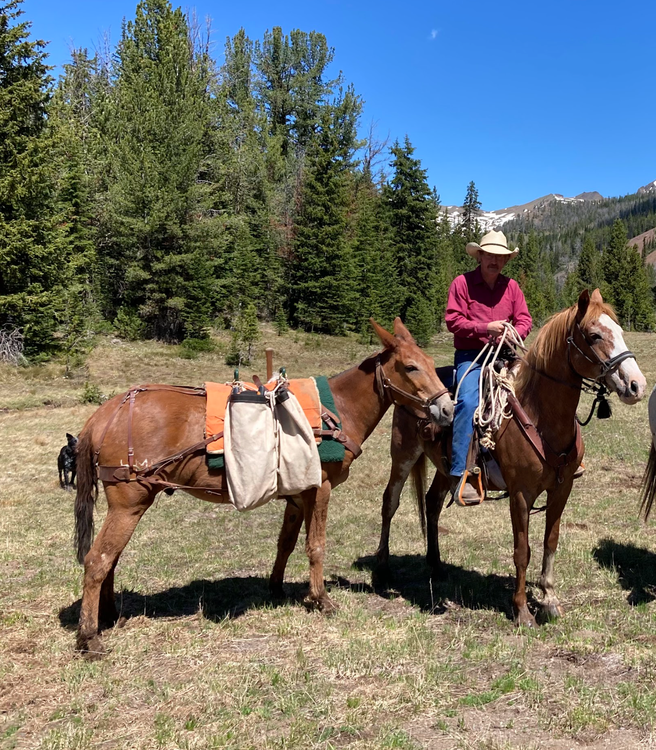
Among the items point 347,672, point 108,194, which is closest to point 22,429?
point 347,672

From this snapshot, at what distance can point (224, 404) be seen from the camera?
4.75 meters

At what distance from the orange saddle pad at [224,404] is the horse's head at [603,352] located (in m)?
2.19

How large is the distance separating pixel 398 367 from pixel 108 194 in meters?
27.7

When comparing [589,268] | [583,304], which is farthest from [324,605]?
[589,268]

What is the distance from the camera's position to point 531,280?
233ft

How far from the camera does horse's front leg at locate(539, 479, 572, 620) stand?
15.8 ft

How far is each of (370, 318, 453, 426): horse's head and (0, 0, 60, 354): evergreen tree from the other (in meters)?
19.8

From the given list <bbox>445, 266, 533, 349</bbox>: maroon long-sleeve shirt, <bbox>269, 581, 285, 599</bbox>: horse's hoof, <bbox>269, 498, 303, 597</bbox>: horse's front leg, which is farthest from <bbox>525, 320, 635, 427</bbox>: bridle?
<bbox>269, 581, 285, 599</bbox>: horse's hoof

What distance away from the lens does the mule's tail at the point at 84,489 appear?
15.0ft

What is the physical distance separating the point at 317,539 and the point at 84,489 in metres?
2.02

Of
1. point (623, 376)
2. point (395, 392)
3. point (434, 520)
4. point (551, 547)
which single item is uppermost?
point (623, 376)

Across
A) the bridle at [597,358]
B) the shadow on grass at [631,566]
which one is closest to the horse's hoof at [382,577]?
the shadow on grass at [631,566]

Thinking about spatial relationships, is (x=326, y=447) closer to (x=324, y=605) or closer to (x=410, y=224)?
(x=324, y=605)

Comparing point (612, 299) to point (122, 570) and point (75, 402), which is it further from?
point (122, 570)
